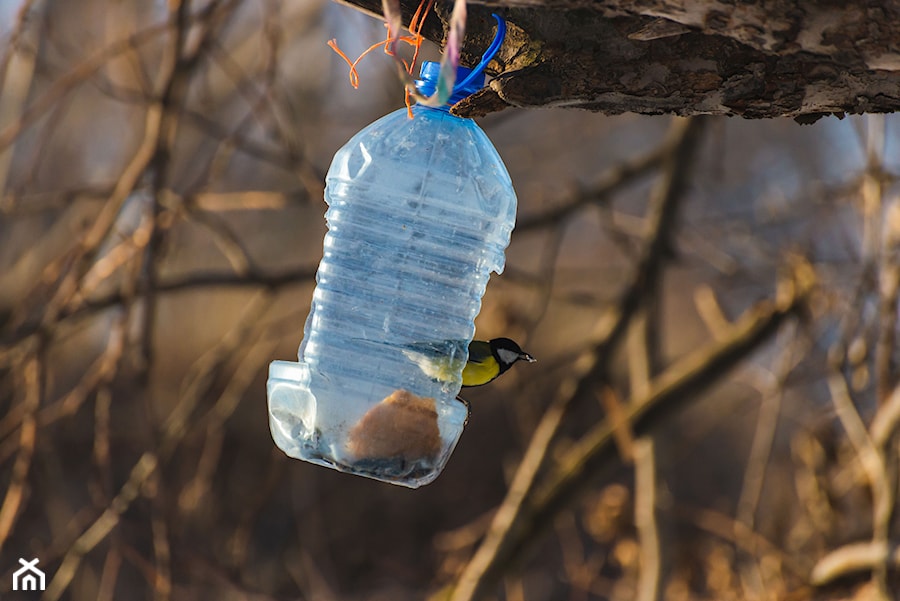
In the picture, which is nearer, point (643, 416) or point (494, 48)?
point (494, 48)

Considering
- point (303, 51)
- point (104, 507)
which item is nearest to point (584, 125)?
point (303, 51)

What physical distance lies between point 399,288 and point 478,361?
224 mm

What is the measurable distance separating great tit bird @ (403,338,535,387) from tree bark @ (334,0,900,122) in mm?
508

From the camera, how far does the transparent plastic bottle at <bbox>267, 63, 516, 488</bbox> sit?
167cm

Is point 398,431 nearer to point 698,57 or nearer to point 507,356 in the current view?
point 507,356

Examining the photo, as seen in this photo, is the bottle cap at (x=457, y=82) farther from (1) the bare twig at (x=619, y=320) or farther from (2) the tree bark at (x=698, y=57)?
(1) the bare twig at (x=619, y=320)

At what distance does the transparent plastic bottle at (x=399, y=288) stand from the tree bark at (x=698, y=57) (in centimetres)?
34

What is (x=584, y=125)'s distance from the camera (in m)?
5.97

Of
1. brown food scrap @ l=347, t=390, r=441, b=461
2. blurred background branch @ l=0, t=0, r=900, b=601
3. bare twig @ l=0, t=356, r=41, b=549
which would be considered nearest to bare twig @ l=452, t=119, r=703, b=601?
blurred background branch @ l=0, t=0, r=900, b=601

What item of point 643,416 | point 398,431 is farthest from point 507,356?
point 643,416

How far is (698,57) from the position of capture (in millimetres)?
1347

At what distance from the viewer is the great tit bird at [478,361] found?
5.89 feet

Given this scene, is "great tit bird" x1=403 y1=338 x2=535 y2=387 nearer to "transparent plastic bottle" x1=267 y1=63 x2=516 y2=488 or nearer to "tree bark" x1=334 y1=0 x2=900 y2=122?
"transparent plastic bottle" x1=267 y1=63 x2=516 y2=488

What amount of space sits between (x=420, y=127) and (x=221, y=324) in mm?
9955
